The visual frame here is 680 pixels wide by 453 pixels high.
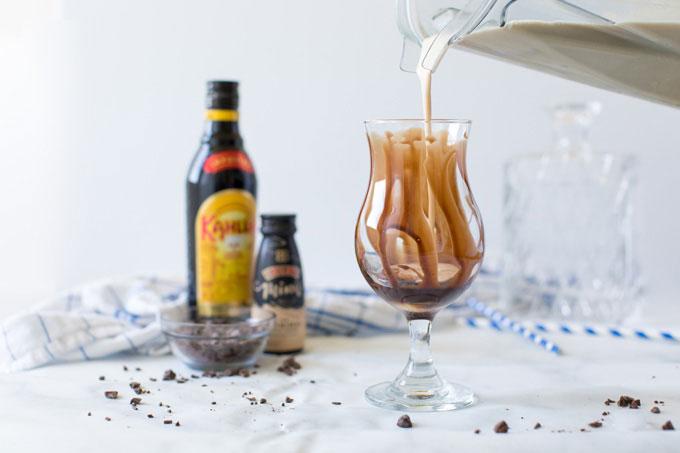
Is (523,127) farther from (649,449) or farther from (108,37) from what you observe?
(649,449)

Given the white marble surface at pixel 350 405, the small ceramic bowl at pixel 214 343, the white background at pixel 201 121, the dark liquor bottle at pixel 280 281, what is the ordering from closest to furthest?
the white marble surface at pixel 350 405 < the small ceramic bowl at pixel 214 343 < the dark liquor bottle at pixel 280 281 < the white background at pixel 201 121

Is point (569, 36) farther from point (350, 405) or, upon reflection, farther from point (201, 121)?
point (201, 121)

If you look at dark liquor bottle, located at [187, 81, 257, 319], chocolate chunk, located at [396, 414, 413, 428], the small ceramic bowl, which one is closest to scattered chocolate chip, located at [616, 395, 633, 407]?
chocolate chunk, located at [396, 414, 413, 428]

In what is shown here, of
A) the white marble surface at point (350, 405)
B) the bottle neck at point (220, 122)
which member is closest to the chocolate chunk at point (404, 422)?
the white marble surface at point (350, 405)

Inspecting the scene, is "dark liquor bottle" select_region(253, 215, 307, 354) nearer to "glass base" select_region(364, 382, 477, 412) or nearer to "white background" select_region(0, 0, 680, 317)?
"glass base" select_region(364, 382, 477, 412)

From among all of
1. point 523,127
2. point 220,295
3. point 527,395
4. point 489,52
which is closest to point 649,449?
point 527,395

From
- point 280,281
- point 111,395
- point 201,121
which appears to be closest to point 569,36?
point 280,281

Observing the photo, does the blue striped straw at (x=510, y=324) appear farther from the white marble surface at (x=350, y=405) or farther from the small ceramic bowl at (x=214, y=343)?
the small ceramic bowl at (x=214, y=343)
